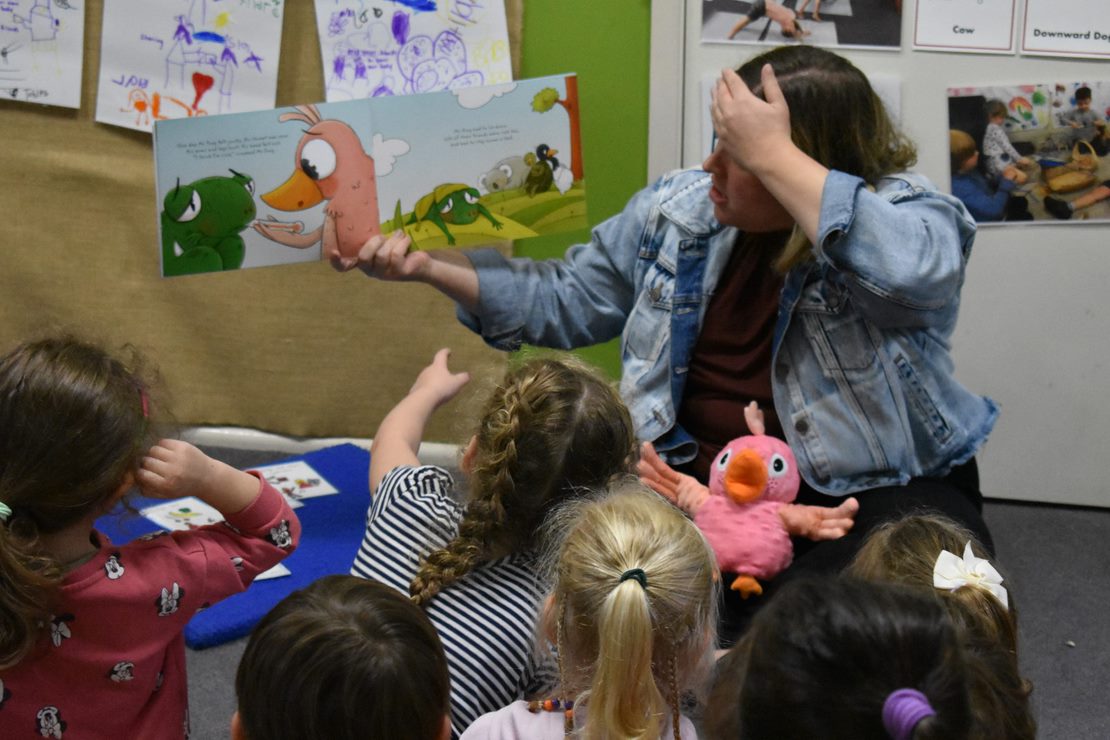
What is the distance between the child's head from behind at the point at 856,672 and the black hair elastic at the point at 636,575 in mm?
247

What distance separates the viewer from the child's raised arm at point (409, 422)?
Answer: 1650 mm

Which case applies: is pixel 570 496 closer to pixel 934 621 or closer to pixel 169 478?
pixel 169 478

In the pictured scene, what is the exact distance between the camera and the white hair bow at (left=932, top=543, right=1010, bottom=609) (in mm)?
1100

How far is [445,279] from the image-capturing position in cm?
182

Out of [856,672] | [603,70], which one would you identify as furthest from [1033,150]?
[856,672]

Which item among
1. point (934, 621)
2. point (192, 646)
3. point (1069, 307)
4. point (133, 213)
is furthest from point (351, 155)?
point (1069, 307)

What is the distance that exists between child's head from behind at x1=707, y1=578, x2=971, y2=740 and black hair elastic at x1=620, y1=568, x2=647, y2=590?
0.25 m

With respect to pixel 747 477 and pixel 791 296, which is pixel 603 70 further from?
pixel 747 477

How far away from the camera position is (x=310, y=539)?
234 centimetres

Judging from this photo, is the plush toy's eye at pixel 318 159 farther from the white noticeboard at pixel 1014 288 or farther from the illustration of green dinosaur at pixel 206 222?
the white noticeboard at pixel 1014 288

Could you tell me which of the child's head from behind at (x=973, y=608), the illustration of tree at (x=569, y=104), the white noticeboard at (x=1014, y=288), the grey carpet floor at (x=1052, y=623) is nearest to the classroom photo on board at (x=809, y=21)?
the white noticeboard at (x=1014, y=288)

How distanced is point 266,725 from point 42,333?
574 mm

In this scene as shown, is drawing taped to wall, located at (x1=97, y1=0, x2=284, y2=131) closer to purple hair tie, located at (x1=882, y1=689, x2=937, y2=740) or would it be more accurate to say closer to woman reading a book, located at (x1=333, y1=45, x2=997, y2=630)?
woman reading a book, located at (x1=333, y1=45, x2=997, y2=630)

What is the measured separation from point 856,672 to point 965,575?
1.23 ft
